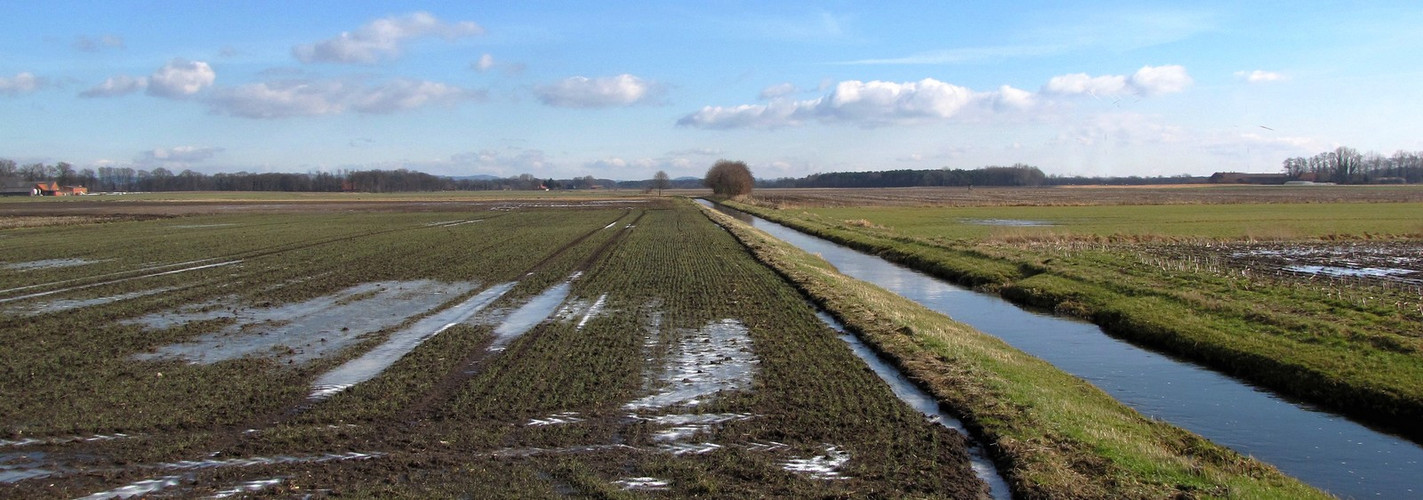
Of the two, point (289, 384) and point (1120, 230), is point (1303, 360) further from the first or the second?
point (1120, 230)

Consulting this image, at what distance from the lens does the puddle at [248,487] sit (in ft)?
23.7

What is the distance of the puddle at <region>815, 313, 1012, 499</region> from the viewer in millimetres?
8078

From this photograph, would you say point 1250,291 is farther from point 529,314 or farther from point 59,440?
point 59,440

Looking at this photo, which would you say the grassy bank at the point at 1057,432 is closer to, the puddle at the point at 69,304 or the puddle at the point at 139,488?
the puddle at the point at 139,488

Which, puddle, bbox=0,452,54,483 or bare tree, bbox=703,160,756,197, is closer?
puddle, bbox=0,452,54,483

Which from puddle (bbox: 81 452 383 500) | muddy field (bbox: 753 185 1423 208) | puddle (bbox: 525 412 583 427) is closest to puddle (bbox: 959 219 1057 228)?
muddy field (bbox: 753 185 1423 208)

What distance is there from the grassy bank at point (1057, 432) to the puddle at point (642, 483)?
2911 millimetres

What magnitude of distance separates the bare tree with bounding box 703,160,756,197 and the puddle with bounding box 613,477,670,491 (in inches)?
5147

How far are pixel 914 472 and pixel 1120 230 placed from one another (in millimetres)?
44735

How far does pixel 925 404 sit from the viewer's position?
10961mm

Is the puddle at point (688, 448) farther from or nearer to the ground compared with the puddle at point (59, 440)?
nearer to the ground

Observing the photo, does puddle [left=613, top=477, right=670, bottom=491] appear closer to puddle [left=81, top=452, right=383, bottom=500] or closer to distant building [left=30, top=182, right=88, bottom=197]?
puddle [left=81, top=452, right=383, bottom=500]

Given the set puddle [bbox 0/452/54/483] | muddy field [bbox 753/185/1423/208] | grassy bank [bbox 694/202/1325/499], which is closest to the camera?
puddle [bbox 0/452/54/483]

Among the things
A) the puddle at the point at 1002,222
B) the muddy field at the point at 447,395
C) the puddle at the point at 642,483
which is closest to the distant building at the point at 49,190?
the puddle at the point at 1002,222
